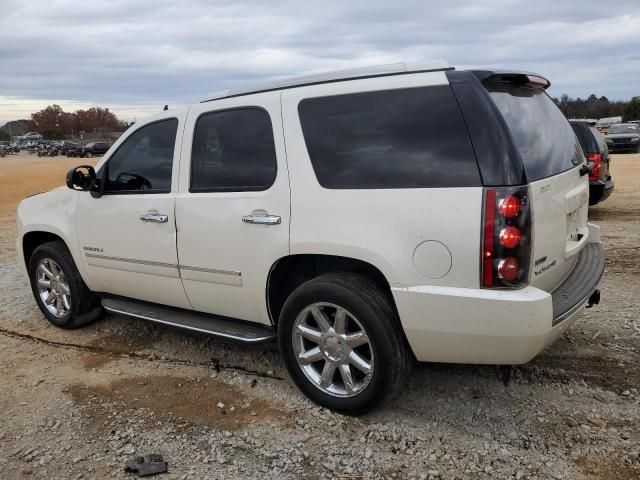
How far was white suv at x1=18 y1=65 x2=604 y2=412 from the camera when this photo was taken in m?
3.03

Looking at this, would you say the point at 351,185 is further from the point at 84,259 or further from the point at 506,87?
the point at 84,259

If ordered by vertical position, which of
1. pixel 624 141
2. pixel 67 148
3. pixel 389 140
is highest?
pixel 389 140

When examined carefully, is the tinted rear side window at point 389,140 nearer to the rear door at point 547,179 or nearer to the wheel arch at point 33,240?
the rear door at point 547,179

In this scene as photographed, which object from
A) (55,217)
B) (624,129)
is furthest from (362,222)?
(624,129)

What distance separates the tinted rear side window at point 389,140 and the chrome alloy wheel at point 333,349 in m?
0.78

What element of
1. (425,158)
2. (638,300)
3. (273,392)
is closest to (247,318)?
(273,392)

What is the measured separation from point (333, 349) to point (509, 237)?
48.5 inches

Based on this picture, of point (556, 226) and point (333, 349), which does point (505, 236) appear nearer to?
point (556, 226)

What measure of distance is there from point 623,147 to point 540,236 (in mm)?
30645

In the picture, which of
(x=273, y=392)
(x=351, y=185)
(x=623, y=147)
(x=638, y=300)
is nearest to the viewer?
(x=351, y=185)

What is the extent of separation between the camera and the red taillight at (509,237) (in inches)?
117

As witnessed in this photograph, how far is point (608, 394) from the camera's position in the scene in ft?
12.2

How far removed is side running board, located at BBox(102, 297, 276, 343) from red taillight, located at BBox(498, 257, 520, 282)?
1593mm

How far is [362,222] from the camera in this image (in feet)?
10.9
